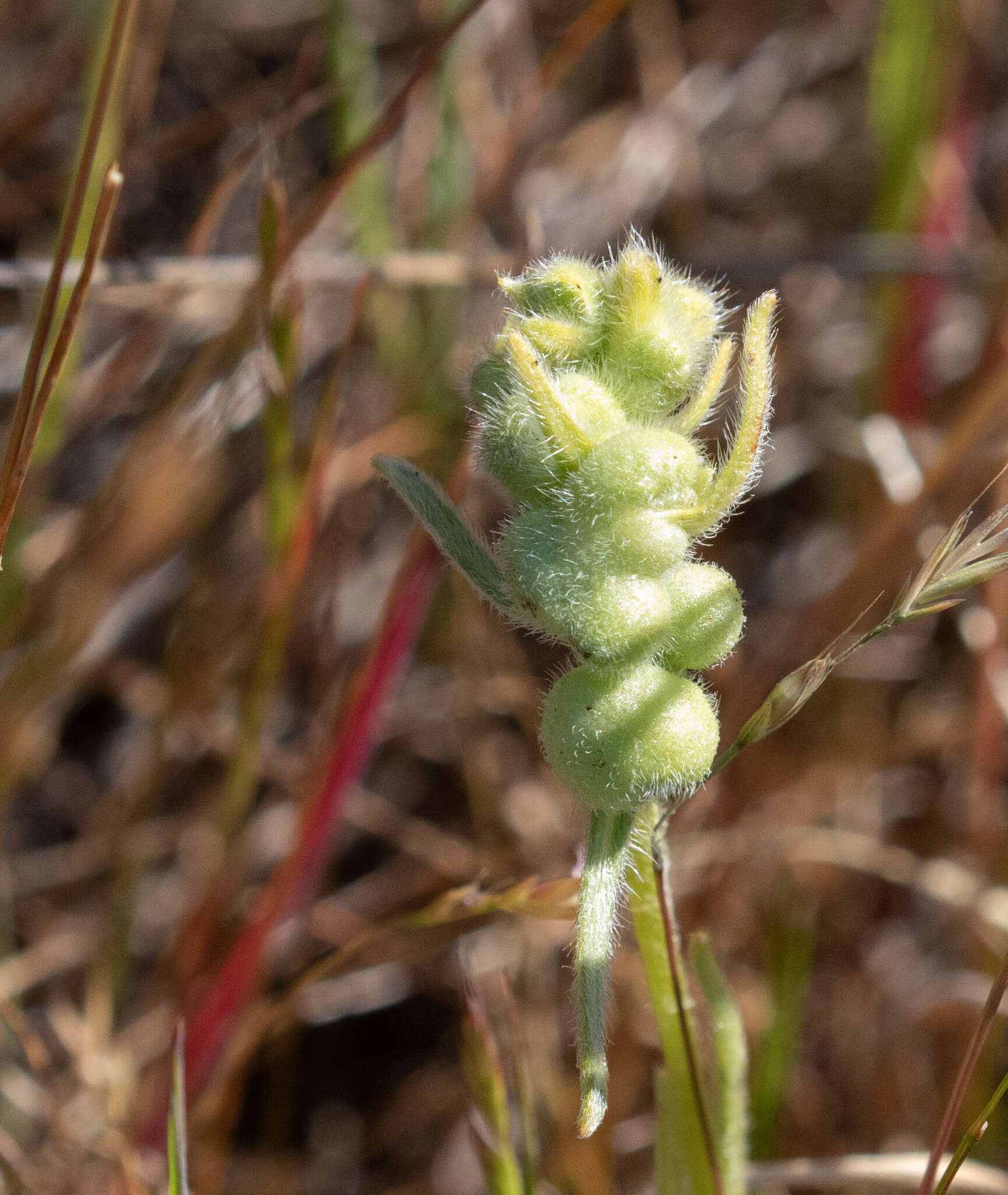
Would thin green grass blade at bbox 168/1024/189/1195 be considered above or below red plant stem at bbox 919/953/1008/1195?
above

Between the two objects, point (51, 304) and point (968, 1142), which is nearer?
point (968, 1142)

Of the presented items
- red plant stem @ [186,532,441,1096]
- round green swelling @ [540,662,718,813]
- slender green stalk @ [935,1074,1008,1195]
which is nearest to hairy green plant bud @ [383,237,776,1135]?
round green swelling @ [540,662,718,813]

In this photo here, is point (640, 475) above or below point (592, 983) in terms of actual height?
above

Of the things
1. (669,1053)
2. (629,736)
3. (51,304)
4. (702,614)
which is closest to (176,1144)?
(669,1053)

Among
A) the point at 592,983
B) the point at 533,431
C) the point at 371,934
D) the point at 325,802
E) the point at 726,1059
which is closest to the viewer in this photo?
the point at 592,983

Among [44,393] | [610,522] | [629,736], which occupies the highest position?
[44,393]

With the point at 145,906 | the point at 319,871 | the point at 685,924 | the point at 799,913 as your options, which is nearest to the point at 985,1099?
the point at 799,913

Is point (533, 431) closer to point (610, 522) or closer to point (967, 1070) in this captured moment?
point (610, 522)

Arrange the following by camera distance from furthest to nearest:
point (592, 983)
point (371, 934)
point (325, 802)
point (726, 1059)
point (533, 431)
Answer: point (325, 802), point (371, 934), point (726, 1059), point (533, 431), point (592, 983)

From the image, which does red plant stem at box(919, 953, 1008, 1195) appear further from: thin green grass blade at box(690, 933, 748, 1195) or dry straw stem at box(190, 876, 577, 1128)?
dry straw stem at box(190, 876, 577, 1128)
